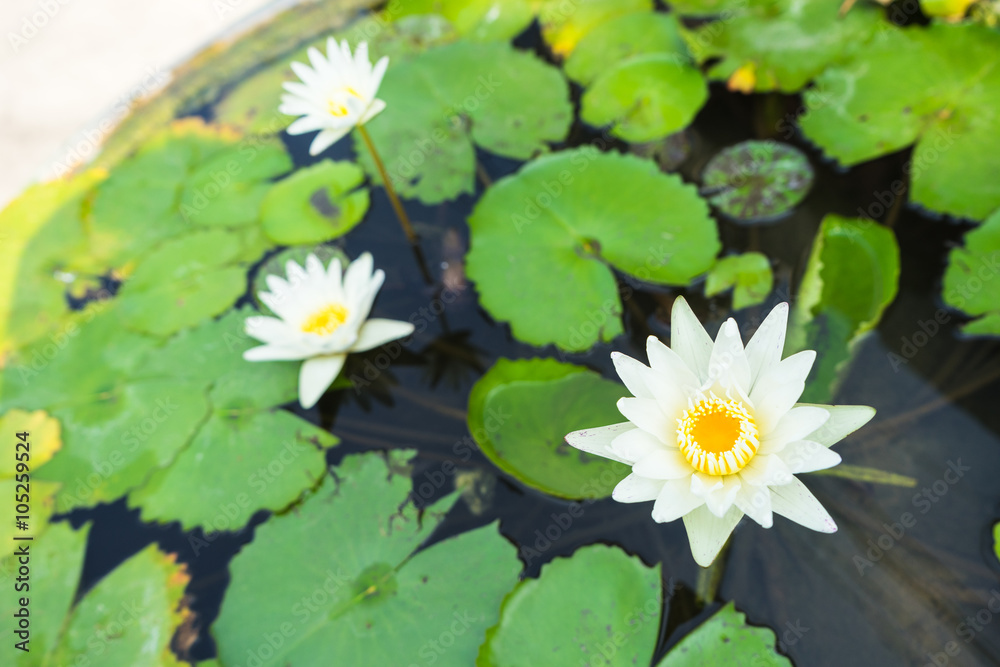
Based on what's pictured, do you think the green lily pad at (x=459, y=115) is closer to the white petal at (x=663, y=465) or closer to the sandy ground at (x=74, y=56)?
the sandy ground at (x=74, y=56)

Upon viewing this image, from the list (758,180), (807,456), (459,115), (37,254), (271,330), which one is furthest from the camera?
(37,254)

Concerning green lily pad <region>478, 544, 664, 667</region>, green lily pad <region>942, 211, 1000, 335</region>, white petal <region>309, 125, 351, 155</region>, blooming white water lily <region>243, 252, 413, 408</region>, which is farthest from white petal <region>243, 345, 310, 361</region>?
green lily pad <region>942, 211, 1000, 335</region>

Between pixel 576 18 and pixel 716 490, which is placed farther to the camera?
pixel 576 18

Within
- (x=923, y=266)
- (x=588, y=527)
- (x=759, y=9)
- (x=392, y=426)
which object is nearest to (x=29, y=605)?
(x=392, y=426)

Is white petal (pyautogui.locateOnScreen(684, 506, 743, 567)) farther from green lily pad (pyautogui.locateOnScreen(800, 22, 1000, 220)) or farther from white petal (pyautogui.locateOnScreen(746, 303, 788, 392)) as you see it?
green lily pad (pyautogui.locateOnScreen(800, 22, 1000, 220))

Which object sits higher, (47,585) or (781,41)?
(781,41)

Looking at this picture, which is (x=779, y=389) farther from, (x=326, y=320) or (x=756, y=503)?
(x=326, y=320)

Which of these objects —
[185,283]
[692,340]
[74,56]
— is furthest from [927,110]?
[74,56]
